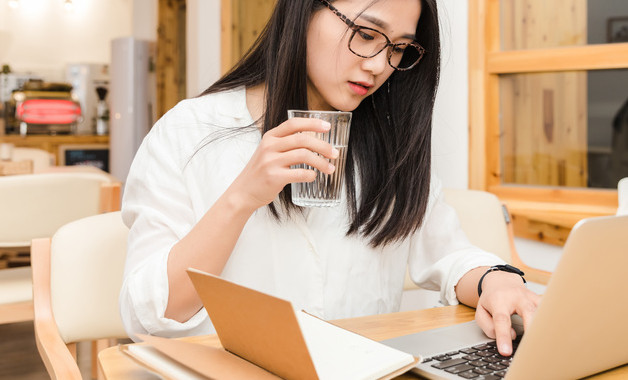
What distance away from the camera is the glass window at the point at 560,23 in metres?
2.27

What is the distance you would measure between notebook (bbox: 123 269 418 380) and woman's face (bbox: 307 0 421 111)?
1.72ft

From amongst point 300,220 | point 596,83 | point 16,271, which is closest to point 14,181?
point 16,271

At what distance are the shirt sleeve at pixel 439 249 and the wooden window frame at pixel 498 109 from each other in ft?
3.10

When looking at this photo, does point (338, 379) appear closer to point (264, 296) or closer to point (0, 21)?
point (264, 296)

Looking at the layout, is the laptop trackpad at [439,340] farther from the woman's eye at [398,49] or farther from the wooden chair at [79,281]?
the wooden chair at [79,281]

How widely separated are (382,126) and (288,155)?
558 mm

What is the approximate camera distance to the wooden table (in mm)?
764

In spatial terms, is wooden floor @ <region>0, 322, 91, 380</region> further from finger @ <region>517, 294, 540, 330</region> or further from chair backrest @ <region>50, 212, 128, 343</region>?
finger @ <region>517, 294, 540, 330</region>

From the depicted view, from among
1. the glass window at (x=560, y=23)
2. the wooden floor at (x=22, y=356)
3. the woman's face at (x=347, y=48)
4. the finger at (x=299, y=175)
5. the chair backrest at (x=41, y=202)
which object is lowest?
the wooden floor at (x=22, y=356)

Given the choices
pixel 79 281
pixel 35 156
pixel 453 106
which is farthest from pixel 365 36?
pixel 35 156

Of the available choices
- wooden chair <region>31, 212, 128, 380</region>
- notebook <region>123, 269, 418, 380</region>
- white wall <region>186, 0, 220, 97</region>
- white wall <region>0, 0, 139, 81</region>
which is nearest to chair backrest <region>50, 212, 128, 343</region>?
wooden chair <region>31, 212, 128, 380</region>

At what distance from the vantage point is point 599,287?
2.11ft

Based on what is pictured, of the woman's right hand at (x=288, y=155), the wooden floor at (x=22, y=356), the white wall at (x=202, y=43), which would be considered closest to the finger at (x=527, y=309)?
the woman's right hand at (x=288, y=155)

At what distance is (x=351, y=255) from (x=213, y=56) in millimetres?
4099
